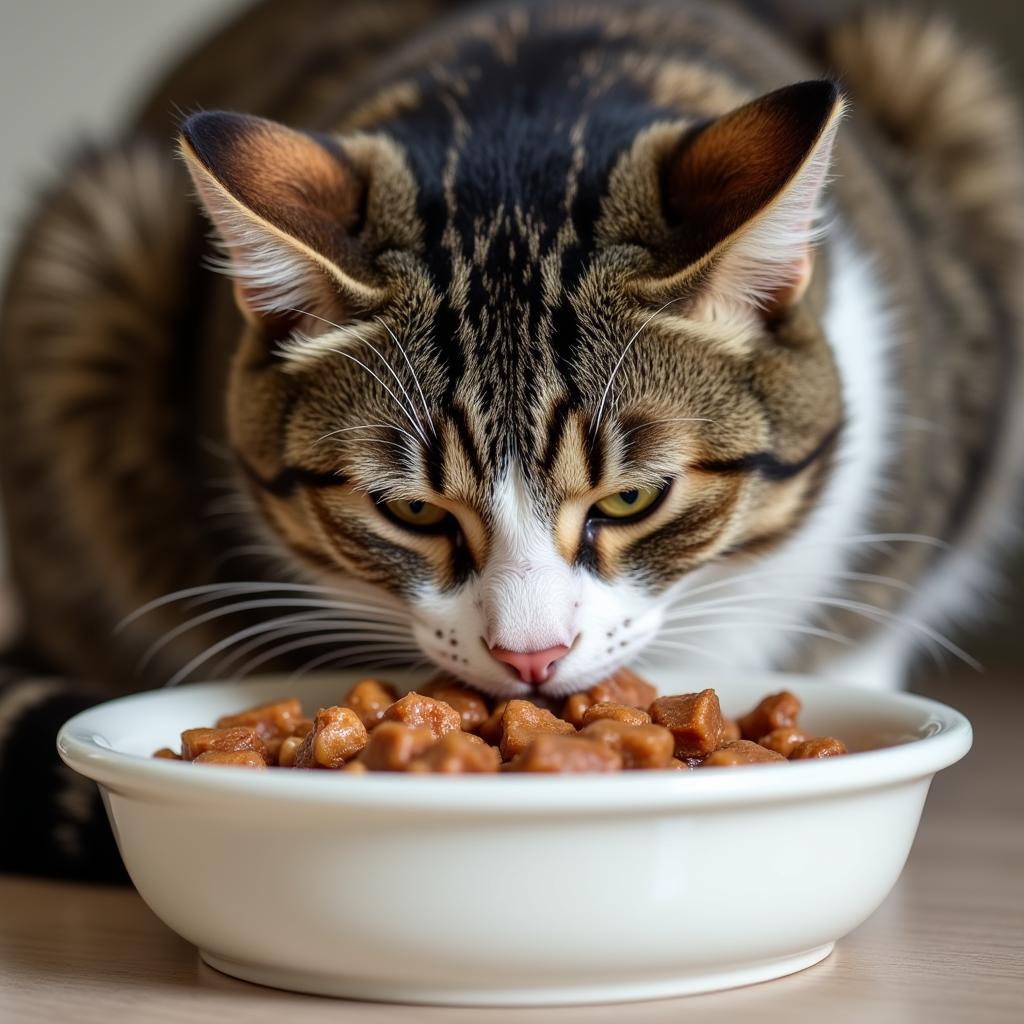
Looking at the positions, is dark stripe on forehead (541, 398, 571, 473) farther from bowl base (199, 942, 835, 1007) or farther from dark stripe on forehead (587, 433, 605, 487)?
bowl base (199, 942, 835, 1007)

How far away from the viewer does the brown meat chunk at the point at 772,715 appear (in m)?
1.03

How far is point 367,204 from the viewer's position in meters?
1.17

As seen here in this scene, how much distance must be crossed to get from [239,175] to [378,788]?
505mm

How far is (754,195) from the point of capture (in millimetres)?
1014

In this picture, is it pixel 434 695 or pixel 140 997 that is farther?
pixel 434 695

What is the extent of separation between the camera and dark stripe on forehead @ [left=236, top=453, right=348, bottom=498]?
3.78 feet

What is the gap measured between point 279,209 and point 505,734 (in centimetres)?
42

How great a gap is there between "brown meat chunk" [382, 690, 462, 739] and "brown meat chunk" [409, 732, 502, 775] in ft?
0.36

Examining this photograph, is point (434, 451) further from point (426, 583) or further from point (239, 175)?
point (239, 175)

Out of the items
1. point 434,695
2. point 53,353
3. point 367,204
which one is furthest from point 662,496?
point 53,353

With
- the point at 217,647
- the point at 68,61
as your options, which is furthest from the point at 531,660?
the point at 68,61

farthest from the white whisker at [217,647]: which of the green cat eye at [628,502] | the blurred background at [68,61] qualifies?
the blurred background at [68,61]

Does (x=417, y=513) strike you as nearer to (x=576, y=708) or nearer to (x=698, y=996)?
(x=576, y=708)

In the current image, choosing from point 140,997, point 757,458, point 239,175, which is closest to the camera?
point 140,997
